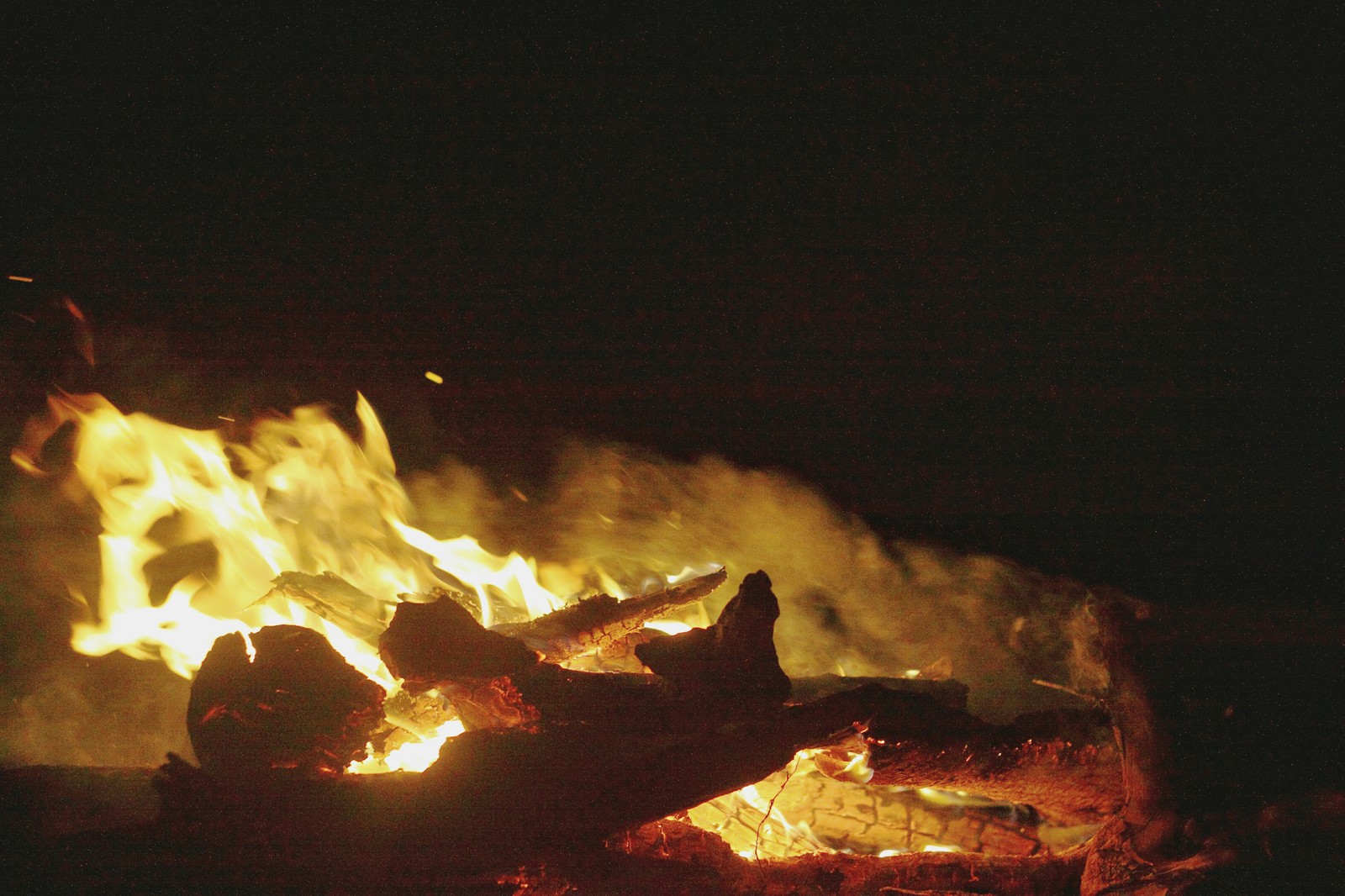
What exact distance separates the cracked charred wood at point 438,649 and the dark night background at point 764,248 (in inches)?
54.2

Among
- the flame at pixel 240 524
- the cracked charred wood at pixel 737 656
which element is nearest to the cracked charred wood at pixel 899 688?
the cracked charred wood at pixel 737 656

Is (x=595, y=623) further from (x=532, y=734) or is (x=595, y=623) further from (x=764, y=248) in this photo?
(x=764, y=248)

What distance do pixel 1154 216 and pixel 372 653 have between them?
13.1ft

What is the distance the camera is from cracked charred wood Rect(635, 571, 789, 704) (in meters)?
2.52

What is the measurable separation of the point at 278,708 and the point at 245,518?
161 cm

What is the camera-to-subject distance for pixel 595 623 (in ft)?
9.68

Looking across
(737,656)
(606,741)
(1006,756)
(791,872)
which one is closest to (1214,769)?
(1006,756)

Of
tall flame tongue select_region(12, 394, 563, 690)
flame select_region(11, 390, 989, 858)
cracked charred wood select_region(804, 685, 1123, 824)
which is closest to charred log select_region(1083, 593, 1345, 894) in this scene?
cracked charred wood select_region(804, 685, 1123, 824)

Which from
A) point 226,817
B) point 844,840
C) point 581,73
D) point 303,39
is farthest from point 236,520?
point 844,840

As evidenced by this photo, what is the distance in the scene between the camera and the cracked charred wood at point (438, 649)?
2301mm

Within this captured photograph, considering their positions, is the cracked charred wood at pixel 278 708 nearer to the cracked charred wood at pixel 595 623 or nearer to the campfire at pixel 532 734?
the campfire at pixel 532 734

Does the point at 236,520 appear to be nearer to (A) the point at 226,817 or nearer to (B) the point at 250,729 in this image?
(B) the point at 250,729

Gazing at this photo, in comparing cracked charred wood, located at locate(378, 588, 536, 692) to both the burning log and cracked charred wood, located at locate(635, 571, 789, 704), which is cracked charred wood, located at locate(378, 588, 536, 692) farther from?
the burning log

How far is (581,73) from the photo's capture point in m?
3.22
